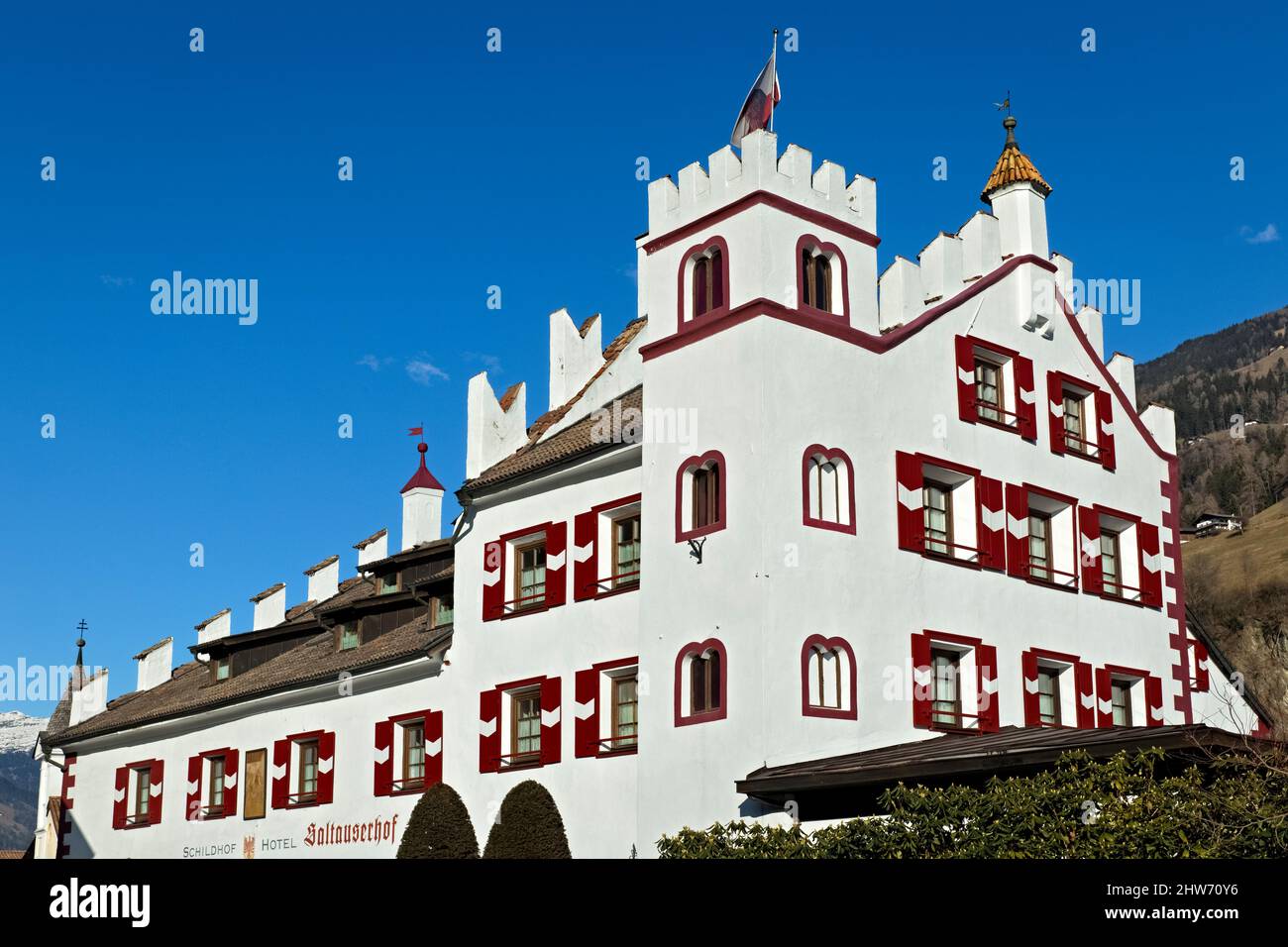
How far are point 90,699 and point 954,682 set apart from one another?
33.8 m

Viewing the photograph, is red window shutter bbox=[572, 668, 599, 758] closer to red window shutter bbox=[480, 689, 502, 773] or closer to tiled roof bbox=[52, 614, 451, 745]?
red window shutter bbox=[480, 689, 502, 773]

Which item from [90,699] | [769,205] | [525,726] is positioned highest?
[769,205]

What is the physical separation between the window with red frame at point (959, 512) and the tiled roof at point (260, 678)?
443 inches

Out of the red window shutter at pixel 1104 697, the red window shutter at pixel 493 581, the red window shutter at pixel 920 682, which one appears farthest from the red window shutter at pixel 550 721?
the red window shutter at pixel 1104 697

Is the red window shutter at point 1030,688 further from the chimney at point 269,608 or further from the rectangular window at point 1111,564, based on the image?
the chimney at point 269,608

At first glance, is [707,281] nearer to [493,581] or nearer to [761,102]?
[761,102]

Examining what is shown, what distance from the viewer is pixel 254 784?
1598 inches

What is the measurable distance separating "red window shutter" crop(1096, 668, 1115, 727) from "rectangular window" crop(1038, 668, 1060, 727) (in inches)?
47.2

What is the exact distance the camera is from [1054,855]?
20.0 metres

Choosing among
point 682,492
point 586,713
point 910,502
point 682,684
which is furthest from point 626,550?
point 910,502

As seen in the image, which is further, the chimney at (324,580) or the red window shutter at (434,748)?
the chimney at (324,580)

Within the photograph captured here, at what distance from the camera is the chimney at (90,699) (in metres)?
52.2

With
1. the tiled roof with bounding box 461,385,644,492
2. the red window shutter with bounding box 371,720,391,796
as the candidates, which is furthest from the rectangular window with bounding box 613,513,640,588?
the red window shutter with bounding box 371,720,391,796
